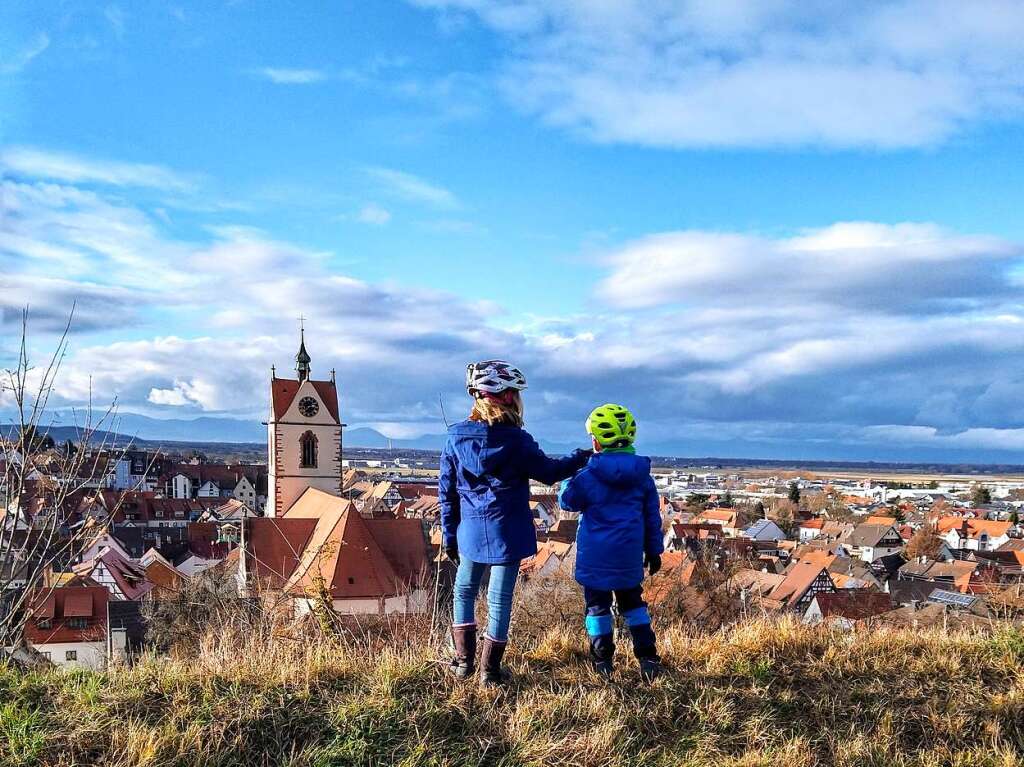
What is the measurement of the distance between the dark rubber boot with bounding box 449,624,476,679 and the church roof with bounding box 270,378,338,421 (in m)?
38.9

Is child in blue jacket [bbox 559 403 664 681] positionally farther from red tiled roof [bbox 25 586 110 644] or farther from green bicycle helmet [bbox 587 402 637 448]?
red tiled roof [bbox 25 586 110 644]

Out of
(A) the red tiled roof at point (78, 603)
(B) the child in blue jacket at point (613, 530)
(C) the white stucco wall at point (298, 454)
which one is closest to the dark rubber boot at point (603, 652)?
(B) the child in blue jacket at point (613, 530)

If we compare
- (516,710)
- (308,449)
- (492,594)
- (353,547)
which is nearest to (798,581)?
(353,547)

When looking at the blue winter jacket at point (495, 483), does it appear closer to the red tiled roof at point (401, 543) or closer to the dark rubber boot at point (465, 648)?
the dark rubber boot at point (465, 648)

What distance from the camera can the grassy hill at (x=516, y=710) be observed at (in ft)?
12.2

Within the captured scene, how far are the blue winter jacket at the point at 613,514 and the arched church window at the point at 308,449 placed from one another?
128 feet

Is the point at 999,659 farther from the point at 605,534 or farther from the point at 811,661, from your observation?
the point at 605,534

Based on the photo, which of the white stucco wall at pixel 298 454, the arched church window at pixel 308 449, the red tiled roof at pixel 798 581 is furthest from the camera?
the arched church window at pixel 308 449

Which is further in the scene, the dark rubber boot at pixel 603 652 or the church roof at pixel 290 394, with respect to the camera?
the church roof at pixel 290 394

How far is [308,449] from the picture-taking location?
42.2 meters

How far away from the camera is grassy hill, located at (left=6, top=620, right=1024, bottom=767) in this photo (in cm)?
373

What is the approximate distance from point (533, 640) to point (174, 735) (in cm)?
241

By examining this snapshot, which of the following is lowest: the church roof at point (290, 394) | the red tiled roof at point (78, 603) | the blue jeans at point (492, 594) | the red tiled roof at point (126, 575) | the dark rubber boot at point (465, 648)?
the red tiled roof at point (126, 575)

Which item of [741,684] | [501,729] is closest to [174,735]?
[501,729]
